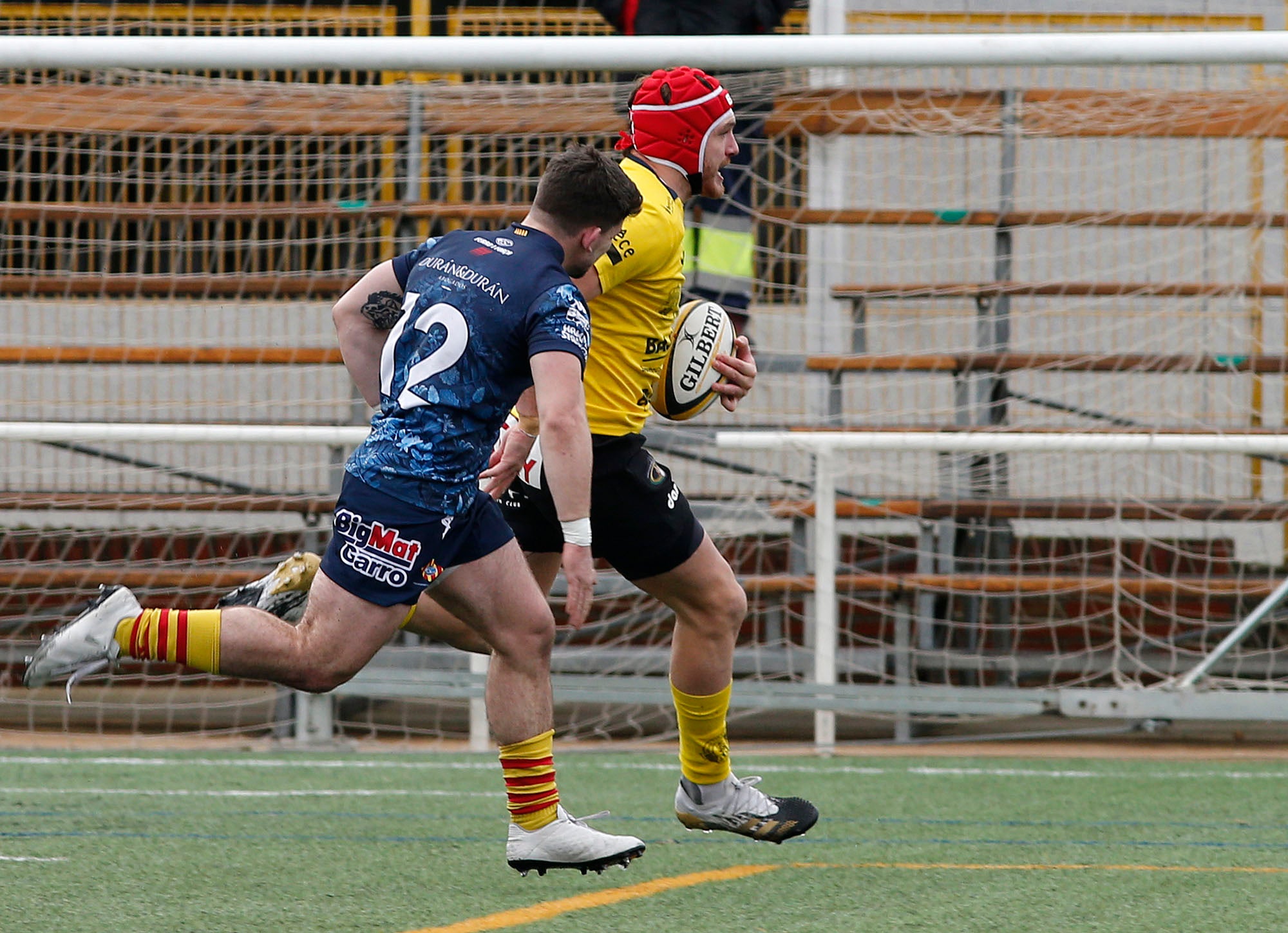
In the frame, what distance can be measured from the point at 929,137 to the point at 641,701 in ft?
12.5

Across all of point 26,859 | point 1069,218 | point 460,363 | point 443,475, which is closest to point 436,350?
point 460,363

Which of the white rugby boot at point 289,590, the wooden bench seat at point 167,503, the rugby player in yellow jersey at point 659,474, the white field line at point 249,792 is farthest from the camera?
the wooden bench seat at point 167,503

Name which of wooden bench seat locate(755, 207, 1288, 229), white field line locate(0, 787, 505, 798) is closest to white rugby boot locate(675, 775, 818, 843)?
white field line locate(0, 787, 505, 798)

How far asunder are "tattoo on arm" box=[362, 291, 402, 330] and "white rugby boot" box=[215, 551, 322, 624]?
62cm

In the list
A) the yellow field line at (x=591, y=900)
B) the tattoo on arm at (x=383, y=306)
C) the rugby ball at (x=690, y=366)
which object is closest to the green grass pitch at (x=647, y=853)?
the yellow field line at (x=591, y=900)

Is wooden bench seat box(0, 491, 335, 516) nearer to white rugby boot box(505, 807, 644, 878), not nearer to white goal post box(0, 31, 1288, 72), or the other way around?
white goal post box(0, 31, 1288, 72)

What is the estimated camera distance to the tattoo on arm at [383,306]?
13.1ft

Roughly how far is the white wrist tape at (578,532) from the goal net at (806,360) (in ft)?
A: 11.9

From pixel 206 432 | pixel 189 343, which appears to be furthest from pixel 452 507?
pixel 189 343

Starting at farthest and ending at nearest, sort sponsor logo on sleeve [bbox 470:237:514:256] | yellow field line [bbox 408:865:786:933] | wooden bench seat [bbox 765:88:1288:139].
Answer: wooden bench seat [bbox 765:88:1288:139]
sponsor logo on sleeve [bbox 470:237:514:256]
yellow field line [bbox 408:865:786:933]

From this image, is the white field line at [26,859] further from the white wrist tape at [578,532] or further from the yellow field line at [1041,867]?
the yellow field line at [1041,867]

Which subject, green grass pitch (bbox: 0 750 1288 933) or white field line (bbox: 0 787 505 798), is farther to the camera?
white field line (bbox: 0 787 505 798)

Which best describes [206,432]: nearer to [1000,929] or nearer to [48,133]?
[48,133]

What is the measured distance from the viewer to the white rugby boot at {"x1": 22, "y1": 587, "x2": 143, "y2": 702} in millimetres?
3549
